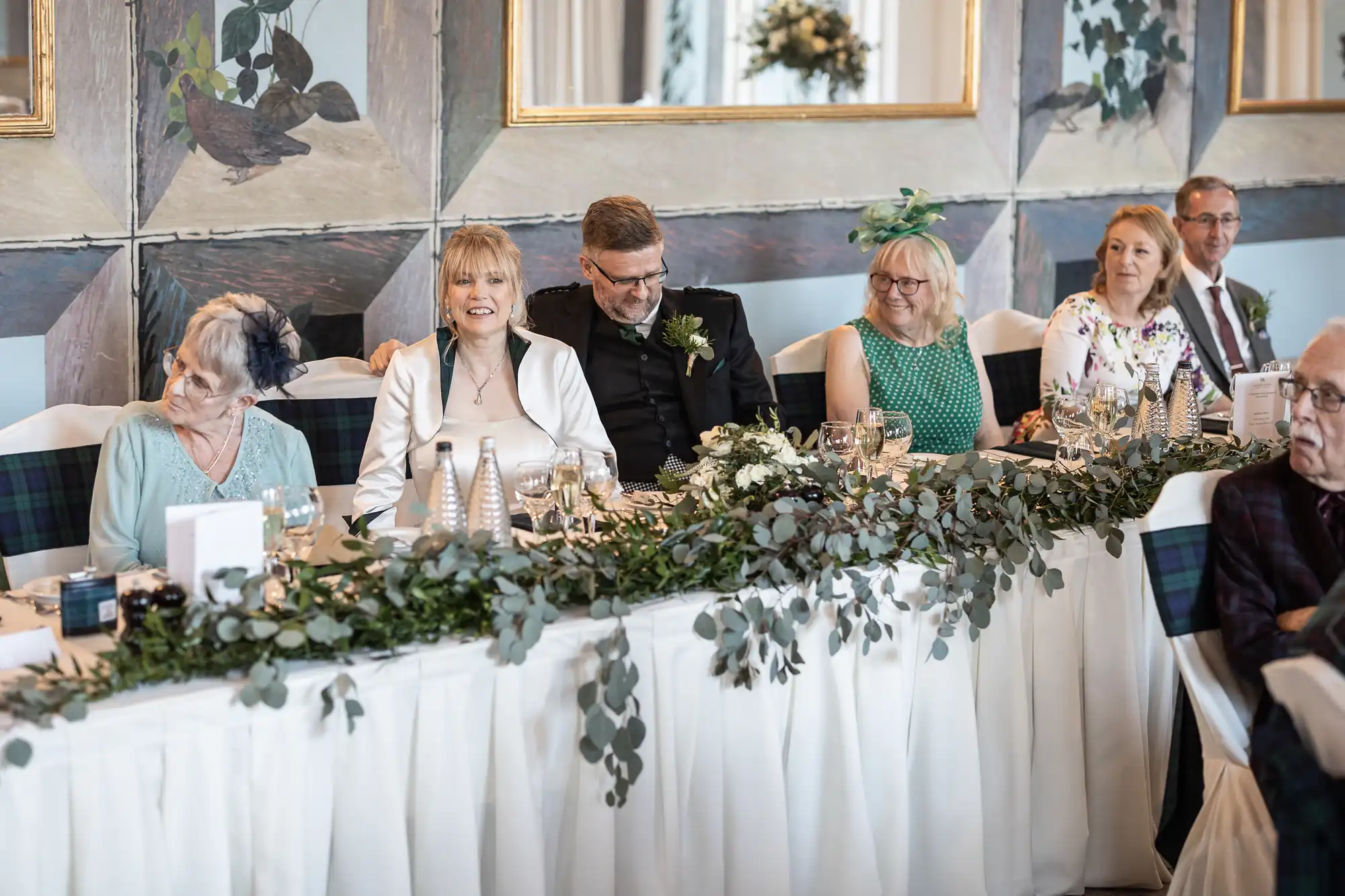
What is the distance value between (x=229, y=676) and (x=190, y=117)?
7.57 feet

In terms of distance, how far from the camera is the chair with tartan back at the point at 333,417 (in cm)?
384

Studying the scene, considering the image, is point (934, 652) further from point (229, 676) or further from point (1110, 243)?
point (1110, 243)

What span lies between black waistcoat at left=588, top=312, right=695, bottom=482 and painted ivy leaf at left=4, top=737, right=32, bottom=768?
223cm

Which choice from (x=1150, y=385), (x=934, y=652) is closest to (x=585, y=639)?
(x=934, y=652)

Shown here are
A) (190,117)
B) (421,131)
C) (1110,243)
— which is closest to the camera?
(190,117)

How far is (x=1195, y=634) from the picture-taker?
8.48 ft

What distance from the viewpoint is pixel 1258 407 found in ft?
11.4

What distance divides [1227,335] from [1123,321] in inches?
28.4

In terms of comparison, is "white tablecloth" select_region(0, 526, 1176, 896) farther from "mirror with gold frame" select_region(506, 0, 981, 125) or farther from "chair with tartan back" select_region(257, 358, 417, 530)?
"mirror with gold frame" select_region(506, 0, 981, 125)

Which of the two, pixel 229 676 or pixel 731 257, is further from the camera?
pixel 731 257

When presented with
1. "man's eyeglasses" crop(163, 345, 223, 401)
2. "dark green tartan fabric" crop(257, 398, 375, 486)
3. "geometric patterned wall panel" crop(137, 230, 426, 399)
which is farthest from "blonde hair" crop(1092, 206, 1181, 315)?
"man's eyeglasses" crop(163, 345, 223, 401)

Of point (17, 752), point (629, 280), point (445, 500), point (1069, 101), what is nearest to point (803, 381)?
point (629, 280)

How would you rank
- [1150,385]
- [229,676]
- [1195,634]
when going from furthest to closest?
1. [1150,385]
2. [1195,634]
3. [229,676]

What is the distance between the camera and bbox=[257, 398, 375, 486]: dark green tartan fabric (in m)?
3.84
